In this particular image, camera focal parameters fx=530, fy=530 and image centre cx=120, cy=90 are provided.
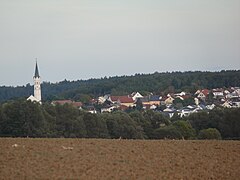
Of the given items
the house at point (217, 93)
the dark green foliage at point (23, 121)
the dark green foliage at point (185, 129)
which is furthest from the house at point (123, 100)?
the dark green foliage at point (23, 121)

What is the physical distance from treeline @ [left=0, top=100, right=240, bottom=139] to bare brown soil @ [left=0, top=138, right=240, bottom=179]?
2770cm

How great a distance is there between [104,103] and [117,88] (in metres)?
45.7

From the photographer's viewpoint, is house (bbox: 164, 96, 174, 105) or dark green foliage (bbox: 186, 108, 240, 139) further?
house (bbox: 164, 96, 174, 105)

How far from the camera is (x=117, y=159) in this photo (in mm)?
20469

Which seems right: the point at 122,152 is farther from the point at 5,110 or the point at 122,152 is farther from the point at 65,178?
the point at 5,110

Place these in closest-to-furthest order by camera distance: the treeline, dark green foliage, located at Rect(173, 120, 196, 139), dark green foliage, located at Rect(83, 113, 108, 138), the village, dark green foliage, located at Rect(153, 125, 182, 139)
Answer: the treeline → dark green foliage, located at Rect(153, 125, 182, 139) → dark green foliage, located at Rect(83, 113, 108, 138) → dark green foliage, located at Rect(173, 120, 196, 139) → the village

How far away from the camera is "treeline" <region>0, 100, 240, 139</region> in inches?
2111

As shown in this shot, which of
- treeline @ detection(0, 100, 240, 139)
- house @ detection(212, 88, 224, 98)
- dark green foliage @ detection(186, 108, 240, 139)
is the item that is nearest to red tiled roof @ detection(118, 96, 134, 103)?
house @ detection(212, 88, 224, 98)

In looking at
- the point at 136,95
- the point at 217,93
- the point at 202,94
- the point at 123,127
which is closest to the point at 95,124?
the point at 123,127

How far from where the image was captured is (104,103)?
151 meters

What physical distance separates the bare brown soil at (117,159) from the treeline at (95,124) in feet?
90.9

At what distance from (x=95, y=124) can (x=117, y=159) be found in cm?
3948

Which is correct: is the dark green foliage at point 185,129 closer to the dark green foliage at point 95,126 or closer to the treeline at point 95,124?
the treeline at point 95,124

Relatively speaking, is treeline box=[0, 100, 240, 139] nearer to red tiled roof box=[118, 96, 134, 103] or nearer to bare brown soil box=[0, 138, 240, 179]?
bare brown soil box=[0, 138, 240, 179]
